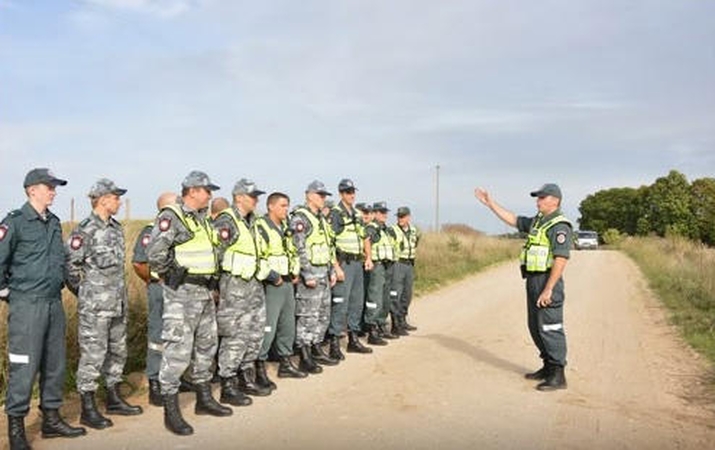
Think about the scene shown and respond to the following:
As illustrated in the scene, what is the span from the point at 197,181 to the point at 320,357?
342 cm

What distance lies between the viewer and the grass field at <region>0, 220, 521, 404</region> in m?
7.38

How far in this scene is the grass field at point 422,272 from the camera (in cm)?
738

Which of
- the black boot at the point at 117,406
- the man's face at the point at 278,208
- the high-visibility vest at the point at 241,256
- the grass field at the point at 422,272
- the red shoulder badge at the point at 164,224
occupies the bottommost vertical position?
the black boot at the point at 117,406

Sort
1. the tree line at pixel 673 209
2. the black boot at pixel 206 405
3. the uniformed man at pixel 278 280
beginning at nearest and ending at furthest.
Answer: the black boot at pixel 206 405 → the uniformed man at pixel 278 280 → the tree line at pixel 673 209

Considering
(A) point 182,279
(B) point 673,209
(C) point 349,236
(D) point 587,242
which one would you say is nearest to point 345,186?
(C) point 349,236

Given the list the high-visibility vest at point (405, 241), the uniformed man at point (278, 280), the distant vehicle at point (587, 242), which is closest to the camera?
the uniformed man at point (278, 280)

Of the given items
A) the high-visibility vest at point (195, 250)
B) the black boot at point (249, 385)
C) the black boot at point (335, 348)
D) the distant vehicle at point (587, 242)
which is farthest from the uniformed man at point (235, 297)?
the distant vehicle at point (587, 242)

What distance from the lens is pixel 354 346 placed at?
9.40 metres

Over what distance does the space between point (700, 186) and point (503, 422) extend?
58.5 m

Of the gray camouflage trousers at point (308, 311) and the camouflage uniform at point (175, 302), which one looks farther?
the gray camouflage trousers at point (308, 311)

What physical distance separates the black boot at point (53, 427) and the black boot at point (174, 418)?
70 centimetres

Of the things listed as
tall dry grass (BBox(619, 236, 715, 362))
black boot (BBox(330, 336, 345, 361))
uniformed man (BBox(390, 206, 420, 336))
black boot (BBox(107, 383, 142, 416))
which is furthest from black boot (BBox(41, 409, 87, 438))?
tall dry grass (BBox(619, 236, 715, 362))

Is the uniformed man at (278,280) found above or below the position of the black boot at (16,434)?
above

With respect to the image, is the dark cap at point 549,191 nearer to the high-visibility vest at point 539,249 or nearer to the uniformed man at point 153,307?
the high-visibility vest at point 539,249
